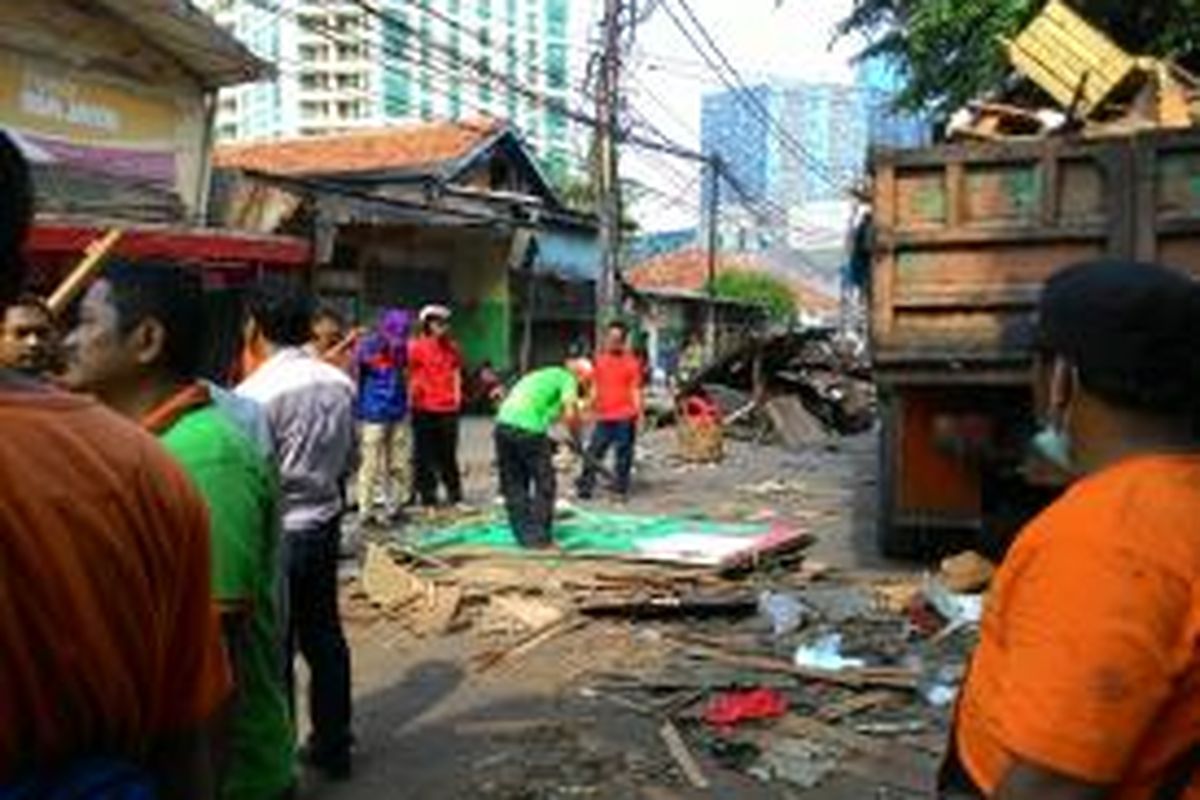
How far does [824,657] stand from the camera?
357 inches

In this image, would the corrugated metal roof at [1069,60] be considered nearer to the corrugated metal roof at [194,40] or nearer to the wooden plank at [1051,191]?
the wooden plank at [1051,191]

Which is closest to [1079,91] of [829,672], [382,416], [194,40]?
[829,672]

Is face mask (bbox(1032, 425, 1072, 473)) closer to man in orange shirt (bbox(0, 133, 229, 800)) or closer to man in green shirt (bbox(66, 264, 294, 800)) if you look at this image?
man in orange shirt (bbox(0, 133, 229, 800))

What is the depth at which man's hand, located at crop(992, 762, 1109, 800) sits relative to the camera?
219 centimetres

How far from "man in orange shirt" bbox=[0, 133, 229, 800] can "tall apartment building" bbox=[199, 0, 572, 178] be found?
762 inches

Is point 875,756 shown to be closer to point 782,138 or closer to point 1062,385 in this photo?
point 1062,385

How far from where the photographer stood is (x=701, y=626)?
1026 cm

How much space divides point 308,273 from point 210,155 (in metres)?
2.00

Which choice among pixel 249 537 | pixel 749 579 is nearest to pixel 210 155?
pixel 749 579

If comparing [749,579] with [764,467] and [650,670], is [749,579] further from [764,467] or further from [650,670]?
[764,467]

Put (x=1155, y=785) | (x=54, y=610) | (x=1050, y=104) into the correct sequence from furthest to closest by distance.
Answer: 1. (x=1050, y=104)
2. (x=1155, y=785)
3. (x=54, y=610)

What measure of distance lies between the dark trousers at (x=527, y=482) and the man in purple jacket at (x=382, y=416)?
1858 millimetres

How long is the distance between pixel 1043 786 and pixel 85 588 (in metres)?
1.14

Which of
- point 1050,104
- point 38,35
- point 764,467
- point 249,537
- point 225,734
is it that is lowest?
point 764,467
